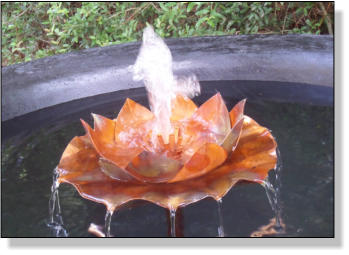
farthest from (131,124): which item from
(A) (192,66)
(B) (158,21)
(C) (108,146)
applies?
(B) (158,21)

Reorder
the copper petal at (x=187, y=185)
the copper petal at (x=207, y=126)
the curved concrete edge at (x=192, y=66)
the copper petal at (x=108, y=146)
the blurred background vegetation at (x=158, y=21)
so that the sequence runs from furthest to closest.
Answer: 1. the blurred background vegetation at (x=158, y=21)
2. the curved concrete edge at (x=192, y=66)
3. the copper petal at (x=207, y=126)
4. the copper petal at (x=108, y=146)
5. the copper petal at (x=187, y=185)

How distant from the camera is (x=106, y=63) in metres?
1.82

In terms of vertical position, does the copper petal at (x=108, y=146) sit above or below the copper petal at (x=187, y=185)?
above

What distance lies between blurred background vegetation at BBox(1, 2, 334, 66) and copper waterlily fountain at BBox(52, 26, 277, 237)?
1.60m

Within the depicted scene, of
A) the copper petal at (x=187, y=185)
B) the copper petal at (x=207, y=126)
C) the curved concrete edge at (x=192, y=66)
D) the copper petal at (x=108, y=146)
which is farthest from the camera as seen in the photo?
the curved concrete edge at (x=192, y=66)

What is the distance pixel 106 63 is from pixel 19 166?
0.55m

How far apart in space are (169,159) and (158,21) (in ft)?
6.29

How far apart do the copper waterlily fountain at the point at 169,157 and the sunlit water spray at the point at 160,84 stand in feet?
0.04

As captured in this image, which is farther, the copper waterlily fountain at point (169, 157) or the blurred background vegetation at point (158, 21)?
the blurred background vegetation at point (158, 21)

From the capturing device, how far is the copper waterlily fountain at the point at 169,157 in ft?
3.01

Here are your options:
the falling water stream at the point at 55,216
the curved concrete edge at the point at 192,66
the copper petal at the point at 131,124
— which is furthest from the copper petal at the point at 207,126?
the curved concrete edge at the point at 192,66

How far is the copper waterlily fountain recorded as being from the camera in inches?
36.1

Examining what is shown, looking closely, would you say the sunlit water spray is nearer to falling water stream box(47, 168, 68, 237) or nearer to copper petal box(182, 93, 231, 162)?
copper petal box(182, 93, 231, 162)

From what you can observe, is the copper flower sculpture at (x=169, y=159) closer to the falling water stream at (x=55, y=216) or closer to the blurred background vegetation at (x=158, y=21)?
the falling water stream at (x=55, y=216)
